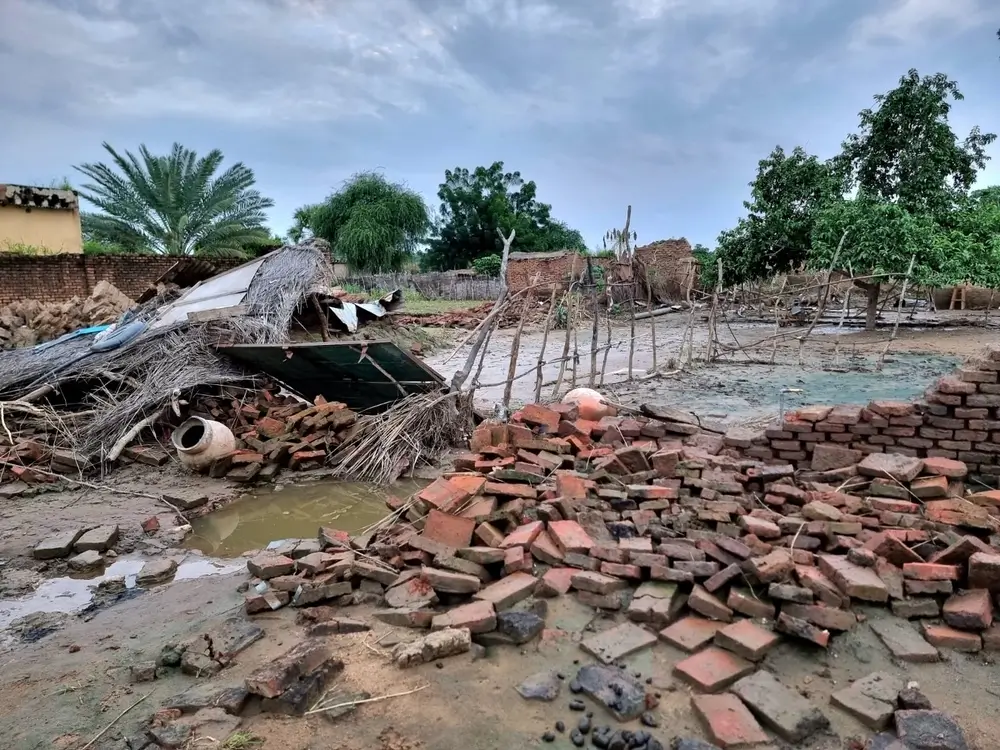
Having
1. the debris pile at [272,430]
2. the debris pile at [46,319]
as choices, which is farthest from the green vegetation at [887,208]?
the debris pile at [46,319]

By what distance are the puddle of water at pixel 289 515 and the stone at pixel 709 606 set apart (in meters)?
3.17

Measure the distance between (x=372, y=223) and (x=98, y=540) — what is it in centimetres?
2869

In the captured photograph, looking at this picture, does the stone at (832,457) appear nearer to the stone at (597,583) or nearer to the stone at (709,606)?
the stone at (709,606)

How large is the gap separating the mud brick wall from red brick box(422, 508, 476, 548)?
2.40 metres

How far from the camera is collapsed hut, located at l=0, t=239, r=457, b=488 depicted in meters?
6.88

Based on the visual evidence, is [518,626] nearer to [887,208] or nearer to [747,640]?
[747,640]

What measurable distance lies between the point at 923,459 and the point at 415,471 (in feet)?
14.5

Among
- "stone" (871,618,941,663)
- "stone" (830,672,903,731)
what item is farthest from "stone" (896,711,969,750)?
"stone" (871,618,941,663)

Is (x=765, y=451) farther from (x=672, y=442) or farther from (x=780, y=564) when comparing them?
(x=780, y=564)

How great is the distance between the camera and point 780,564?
328 cm

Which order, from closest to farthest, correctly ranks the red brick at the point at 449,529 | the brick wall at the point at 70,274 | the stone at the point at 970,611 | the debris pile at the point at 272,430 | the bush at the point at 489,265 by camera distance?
the stone at the point at 970,611 → the red brick at the point at 449,529 → the debris pile at the point at 272,430 → the brick wall at the point at 70,274 → the bush at the point at 489,265

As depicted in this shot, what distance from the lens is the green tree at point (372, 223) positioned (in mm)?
31797

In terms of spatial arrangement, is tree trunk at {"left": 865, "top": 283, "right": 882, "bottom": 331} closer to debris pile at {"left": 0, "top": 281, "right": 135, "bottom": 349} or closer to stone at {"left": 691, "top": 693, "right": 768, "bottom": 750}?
stone at {"left": 691, "top": 693, "right": 768, "bottom": 750}

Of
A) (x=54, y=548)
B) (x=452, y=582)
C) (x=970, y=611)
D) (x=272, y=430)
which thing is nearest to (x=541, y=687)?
(x=452, y=582)
